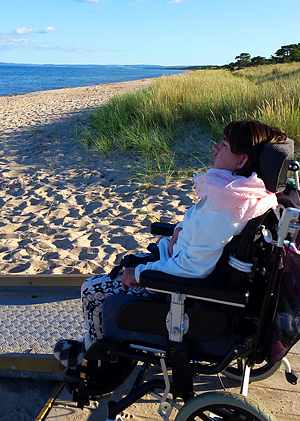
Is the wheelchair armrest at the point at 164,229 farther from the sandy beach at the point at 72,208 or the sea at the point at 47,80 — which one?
the sea at the point at 47,80

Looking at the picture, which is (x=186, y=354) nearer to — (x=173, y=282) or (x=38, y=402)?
(x=173, y=282)

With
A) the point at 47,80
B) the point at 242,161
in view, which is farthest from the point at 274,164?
the point at 47,80

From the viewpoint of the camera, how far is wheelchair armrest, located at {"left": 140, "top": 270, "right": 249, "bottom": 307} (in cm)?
151

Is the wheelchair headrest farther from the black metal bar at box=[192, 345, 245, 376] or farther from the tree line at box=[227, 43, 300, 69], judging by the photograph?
the tree line at box=[227, 43, 300, 69]

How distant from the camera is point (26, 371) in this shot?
229cm

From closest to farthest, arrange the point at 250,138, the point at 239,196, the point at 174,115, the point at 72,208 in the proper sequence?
the point at 239,196
the point at 250,138
the point at 72,208
the point at 174,115

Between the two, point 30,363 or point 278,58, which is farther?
point 278,58

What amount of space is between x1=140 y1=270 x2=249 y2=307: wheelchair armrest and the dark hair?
52 cm

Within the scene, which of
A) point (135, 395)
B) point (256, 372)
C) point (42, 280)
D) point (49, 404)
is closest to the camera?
point (135, 395)

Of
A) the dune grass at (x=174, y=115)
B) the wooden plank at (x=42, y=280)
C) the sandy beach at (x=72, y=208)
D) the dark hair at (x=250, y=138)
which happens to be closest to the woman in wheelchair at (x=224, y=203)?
the dark hair at (x=250, y=138)

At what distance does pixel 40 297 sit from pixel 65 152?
5.71m

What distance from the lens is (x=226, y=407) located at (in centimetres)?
161

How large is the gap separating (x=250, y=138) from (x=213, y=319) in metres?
0.81

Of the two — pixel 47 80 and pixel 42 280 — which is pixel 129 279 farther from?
pixel 47 80
